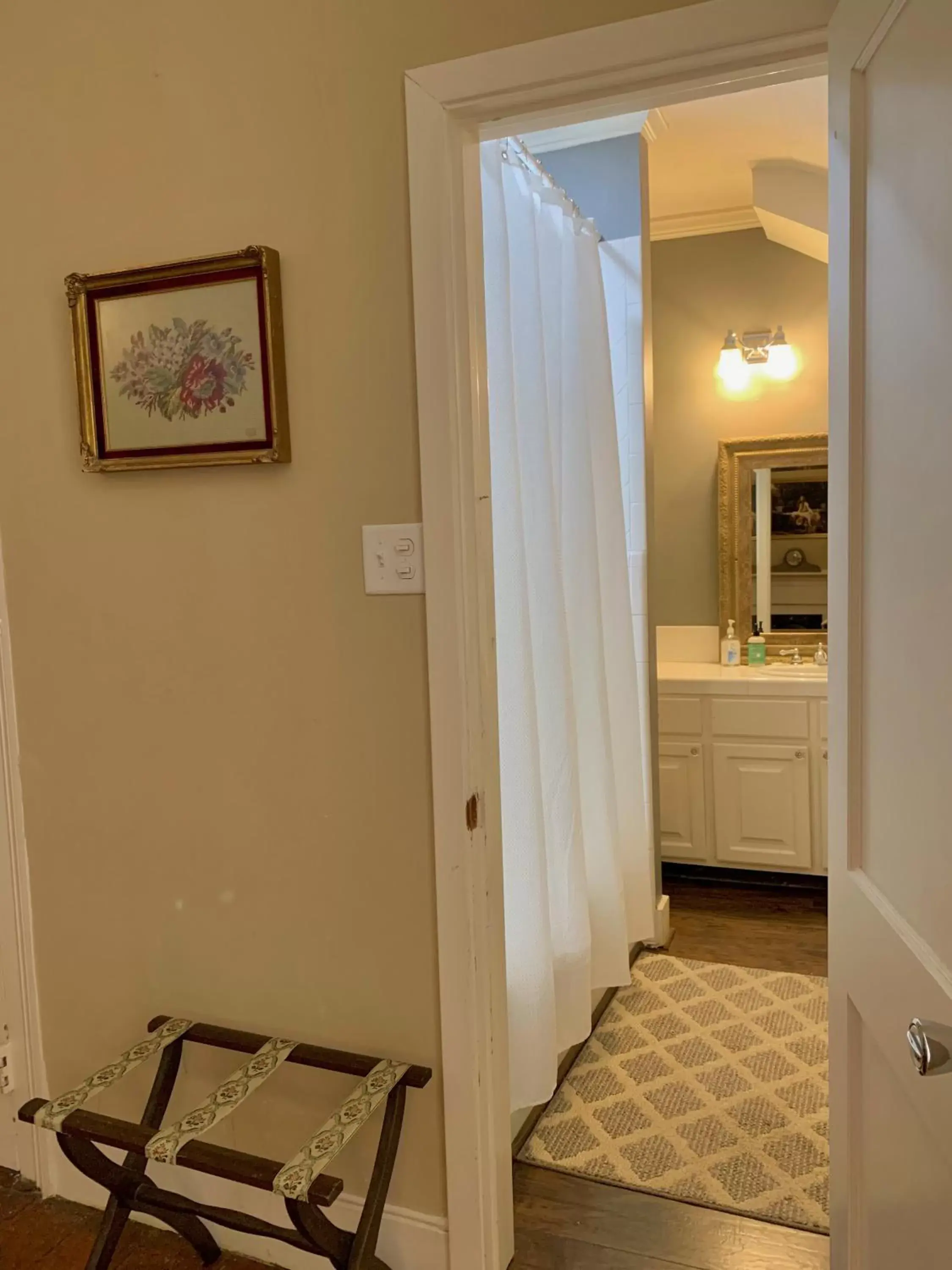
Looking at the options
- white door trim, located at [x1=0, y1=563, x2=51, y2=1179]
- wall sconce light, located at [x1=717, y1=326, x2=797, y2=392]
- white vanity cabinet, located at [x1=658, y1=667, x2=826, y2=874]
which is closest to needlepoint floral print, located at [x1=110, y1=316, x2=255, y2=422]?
white door trim, located at [x1=0, y1=563, x2=51, y2=1179]

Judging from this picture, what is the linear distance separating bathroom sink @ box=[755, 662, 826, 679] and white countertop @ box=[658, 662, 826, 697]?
0.04 ft

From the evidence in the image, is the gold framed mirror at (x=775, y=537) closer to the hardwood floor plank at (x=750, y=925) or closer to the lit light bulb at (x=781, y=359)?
the lit light bulb at (x=781, y=359)

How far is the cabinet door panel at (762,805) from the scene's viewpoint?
11.0ft

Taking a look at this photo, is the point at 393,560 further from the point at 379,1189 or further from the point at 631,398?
the point at 631,398

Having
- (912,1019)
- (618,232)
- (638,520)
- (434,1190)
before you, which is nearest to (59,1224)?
(434,1190)

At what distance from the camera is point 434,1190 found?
67.5 inches

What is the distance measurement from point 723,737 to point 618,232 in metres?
1.69

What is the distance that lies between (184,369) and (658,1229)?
1.80 m

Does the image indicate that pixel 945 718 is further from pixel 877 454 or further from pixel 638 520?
pixel 638 520

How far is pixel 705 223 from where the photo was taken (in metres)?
3.69

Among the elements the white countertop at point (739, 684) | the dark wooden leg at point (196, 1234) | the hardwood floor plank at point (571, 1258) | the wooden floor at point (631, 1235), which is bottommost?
the hardwood floor plank at point (571, 1258)

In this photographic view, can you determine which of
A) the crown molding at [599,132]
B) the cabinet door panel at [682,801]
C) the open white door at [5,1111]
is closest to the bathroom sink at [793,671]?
the cabinet door panel at [682,801]

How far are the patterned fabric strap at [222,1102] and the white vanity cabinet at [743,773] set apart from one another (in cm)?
204

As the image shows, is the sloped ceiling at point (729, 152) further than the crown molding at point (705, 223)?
No
